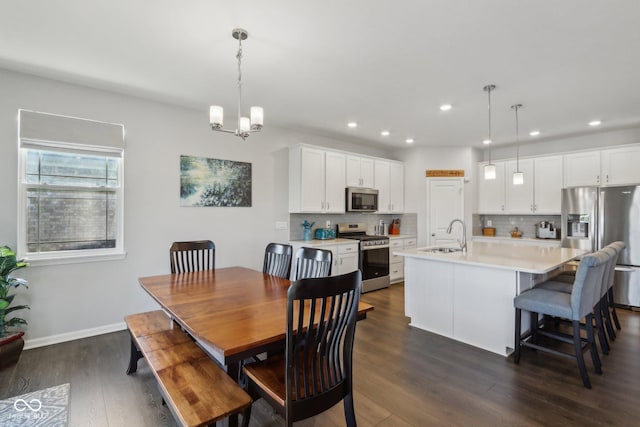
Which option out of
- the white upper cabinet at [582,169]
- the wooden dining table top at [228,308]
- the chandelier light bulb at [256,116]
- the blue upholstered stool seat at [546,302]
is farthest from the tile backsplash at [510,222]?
the chandelier light bulb at [256,116]

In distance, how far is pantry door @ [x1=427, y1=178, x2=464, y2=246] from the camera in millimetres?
5883

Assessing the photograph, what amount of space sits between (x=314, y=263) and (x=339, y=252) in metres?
2.35

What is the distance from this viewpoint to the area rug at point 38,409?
1914mm

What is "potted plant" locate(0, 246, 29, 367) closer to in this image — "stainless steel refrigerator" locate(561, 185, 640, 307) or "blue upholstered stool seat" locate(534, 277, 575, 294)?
"blue upholstered stool seat" locate(534, 277, 575, 294)

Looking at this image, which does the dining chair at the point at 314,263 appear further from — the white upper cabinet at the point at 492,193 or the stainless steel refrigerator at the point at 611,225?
the white upper cabinet at the point at 492,193

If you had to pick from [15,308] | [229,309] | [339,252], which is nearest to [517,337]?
[229,309]

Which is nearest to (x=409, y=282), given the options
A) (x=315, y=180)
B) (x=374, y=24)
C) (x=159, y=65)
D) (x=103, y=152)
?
(x=315, y=180)

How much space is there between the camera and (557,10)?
2.02 metres

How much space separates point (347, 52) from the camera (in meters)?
2.58

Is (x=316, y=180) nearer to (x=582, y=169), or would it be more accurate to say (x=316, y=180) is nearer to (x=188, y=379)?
(x=188, y=379)

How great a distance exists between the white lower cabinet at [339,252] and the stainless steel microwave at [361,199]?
27.0 inches

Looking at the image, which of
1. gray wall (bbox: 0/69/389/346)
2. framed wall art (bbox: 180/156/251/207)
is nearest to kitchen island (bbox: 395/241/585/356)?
gray wall (bbox: 0/69/389/346)

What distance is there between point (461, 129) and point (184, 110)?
399cm

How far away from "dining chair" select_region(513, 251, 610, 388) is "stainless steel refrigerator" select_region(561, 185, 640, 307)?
7.24ft
